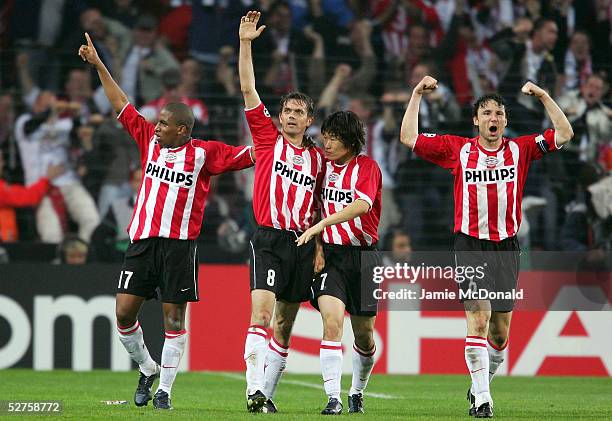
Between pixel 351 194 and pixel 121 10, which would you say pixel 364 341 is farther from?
pixel 121 10

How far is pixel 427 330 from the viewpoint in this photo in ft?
43.3

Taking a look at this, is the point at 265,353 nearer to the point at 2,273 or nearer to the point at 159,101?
the point at 2,273

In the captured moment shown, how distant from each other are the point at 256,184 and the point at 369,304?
116 centimetres

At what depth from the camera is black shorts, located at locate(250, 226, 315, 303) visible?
814 cm

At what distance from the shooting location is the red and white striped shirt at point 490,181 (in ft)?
27.7

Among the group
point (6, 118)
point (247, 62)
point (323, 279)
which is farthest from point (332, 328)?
point (6, 118)

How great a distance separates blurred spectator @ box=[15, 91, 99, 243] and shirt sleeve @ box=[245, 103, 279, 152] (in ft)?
19.4

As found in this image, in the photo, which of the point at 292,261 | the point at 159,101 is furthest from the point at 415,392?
the point at 159,101

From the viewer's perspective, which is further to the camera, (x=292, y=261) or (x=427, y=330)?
(x=427, y=330)

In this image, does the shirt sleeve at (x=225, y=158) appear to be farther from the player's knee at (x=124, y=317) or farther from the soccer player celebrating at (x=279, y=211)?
the player's knee at (x=124, y=317)

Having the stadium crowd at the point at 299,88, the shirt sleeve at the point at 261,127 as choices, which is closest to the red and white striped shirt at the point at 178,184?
the shirt sleeve at the point at 261,127

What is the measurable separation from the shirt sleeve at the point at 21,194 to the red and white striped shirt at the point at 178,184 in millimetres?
5623

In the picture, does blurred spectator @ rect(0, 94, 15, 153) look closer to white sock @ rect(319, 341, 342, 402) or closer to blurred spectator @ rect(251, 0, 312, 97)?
blurred spectator @ rect(251, 0, 312, 97)

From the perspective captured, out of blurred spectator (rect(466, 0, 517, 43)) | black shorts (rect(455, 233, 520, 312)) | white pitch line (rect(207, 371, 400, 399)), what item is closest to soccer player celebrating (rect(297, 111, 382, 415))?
black shorts (rect(455, 233, 520, 312))
